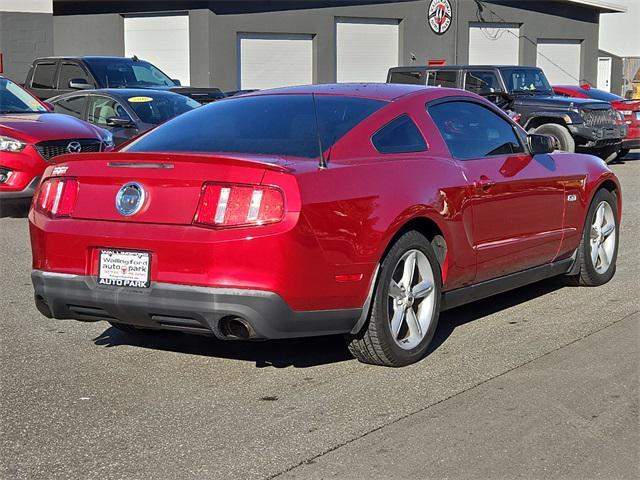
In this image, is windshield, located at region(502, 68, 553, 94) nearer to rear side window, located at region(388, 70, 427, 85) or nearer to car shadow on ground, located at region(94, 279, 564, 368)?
rear side window, located at region(388, 70, 427, 85)

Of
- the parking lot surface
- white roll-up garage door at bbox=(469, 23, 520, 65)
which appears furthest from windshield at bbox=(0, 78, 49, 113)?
white roll-up garage door at bbox=(469, 23, 520, 65)

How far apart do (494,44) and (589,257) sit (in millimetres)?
27576

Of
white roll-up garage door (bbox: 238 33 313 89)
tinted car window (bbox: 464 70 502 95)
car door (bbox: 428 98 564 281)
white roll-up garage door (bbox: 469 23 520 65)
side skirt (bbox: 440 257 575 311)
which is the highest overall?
white roll-up garage door (bbox: 469 23 520 65)

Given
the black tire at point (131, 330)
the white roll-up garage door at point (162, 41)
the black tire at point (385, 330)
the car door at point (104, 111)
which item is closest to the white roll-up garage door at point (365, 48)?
the white roll-up garage door at point (162, 41)

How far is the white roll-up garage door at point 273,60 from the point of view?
94.7ft

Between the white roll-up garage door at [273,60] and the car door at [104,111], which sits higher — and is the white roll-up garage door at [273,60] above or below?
above

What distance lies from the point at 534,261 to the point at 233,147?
7.86 ft

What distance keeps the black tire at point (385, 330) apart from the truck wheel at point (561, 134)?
12.9 metres

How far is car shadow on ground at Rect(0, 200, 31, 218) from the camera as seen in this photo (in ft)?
39.5

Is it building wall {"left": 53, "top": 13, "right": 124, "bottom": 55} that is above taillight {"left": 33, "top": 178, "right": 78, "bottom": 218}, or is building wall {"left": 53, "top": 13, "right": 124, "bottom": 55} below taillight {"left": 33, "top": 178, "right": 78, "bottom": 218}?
above

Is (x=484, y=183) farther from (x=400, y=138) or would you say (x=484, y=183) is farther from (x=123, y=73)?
(x=123, y=73)

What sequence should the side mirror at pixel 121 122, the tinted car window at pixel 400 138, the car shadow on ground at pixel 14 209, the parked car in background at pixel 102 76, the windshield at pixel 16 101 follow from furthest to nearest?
the parked car in background at pixel 102 76
the side mirror at pixel 121 122
the windshield at pixel 16 101
the car shadow on ground at pixel 14 209
the tinted car window at pixel 400 138

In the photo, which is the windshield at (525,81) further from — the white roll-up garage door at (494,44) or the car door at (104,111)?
the white roll-up garage door at (494,44)

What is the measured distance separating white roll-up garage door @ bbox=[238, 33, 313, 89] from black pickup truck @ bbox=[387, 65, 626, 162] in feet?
34.9
